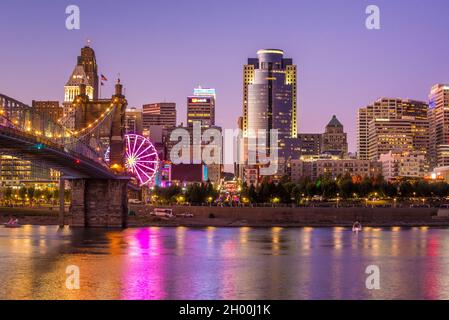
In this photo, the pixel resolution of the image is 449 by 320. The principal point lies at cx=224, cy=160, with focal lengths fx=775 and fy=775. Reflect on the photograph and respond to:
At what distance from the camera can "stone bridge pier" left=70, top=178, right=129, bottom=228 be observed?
8314 centimetres

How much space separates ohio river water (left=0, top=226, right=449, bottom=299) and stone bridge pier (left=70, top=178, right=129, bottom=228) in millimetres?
7190

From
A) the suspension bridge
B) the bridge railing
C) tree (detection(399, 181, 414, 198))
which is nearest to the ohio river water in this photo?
the suspension bridge

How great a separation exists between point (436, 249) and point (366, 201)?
6955cm

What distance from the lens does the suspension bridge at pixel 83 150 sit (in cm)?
5219

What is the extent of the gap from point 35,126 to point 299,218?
51.8 meters

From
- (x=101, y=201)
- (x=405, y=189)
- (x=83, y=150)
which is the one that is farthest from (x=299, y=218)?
(x=405, y=189)

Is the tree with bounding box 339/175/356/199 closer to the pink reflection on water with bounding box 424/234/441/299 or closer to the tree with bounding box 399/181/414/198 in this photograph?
the tree with bounding box 399/181/414/198

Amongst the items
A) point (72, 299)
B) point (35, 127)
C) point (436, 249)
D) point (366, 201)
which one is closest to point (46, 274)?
point (72, 299)

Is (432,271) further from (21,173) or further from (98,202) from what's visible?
(21,173)

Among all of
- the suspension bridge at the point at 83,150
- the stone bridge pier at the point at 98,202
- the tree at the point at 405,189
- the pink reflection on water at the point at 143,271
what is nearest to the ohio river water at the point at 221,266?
the pink reflection on water at the point at 143,271

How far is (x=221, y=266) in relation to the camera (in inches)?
1937

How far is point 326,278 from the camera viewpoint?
43500mm
